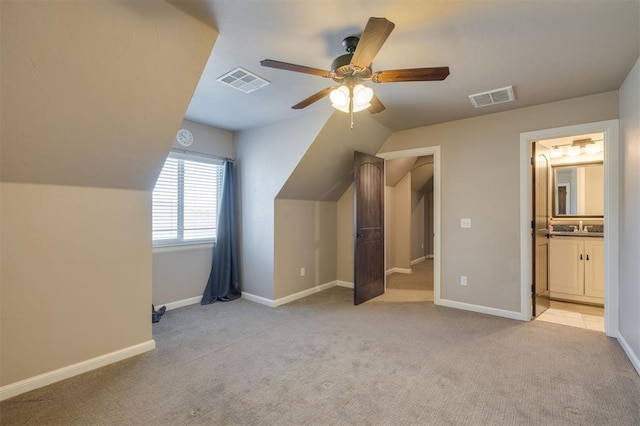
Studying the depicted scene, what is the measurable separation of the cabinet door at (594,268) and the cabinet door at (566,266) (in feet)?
0.16

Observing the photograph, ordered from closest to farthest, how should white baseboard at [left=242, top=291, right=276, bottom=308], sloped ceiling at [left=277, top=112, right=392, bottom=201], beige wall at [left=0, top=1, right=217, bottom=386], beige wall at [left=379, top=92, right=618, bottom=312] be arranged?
beige wall at [left=0, top=1, right=217, bottom=386]
beige wall at [left=379, top=92, right=618, bottom=312]
sloped ceiling at [left=277, top=112, right=392, bottom=201]
white baseboard at [left=242, top=291, right=276, bottom=308]

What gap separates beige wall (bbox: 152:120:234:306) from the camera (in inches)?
150

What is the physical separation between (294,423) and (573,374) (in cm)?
215

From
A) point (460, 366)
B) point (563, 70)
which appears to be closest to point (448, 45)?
point (563, 70)

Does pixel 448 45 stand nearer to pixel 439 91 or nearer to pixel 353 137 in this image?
pixel 439 91

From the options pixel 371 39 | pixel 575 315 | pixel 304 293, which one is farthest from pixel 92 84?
pixel 575 315

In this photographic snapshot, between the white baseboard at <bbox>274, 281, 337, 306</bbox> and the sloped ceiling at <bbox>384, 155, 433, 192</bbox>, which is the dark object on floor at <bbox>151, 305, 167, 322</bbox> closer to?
the white baseboard at <bbox>274, 281, 337, 306</bbox>

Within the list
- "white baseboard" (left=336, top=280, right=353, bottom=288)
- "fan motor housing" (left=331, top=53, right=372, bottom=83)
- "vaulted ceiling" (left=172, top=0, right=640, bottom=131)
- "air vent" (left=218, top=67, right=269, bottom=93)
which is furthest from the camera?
"white baseboard" (left=336, top=280, right=353, bottom=288)

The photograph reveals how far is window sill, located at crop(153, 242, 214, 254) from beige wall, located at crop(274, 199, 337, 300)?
1.04 meters

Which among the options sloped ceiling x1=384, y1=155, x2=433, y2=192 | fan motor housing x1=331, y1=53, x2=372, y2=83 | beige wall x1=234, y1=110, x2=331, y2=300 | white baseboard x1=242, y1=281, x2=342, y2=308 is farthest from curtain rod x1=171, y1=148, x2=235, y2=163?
fan motor housing x1=331, y1=53, x2=372, y2=83

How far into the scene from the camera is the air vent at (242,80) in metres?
2.54

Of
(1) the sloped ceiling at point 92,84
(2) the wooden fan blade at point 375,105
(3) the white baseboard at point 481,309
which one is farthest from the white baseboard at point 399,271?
(1) the sloped ceiling at point 92,84

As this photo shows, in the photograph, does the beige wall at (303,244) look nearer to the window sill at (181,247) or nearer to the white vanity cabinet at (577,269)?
the window sill at (181,247)

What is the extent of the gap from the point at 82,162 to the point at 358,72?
2101 mm
